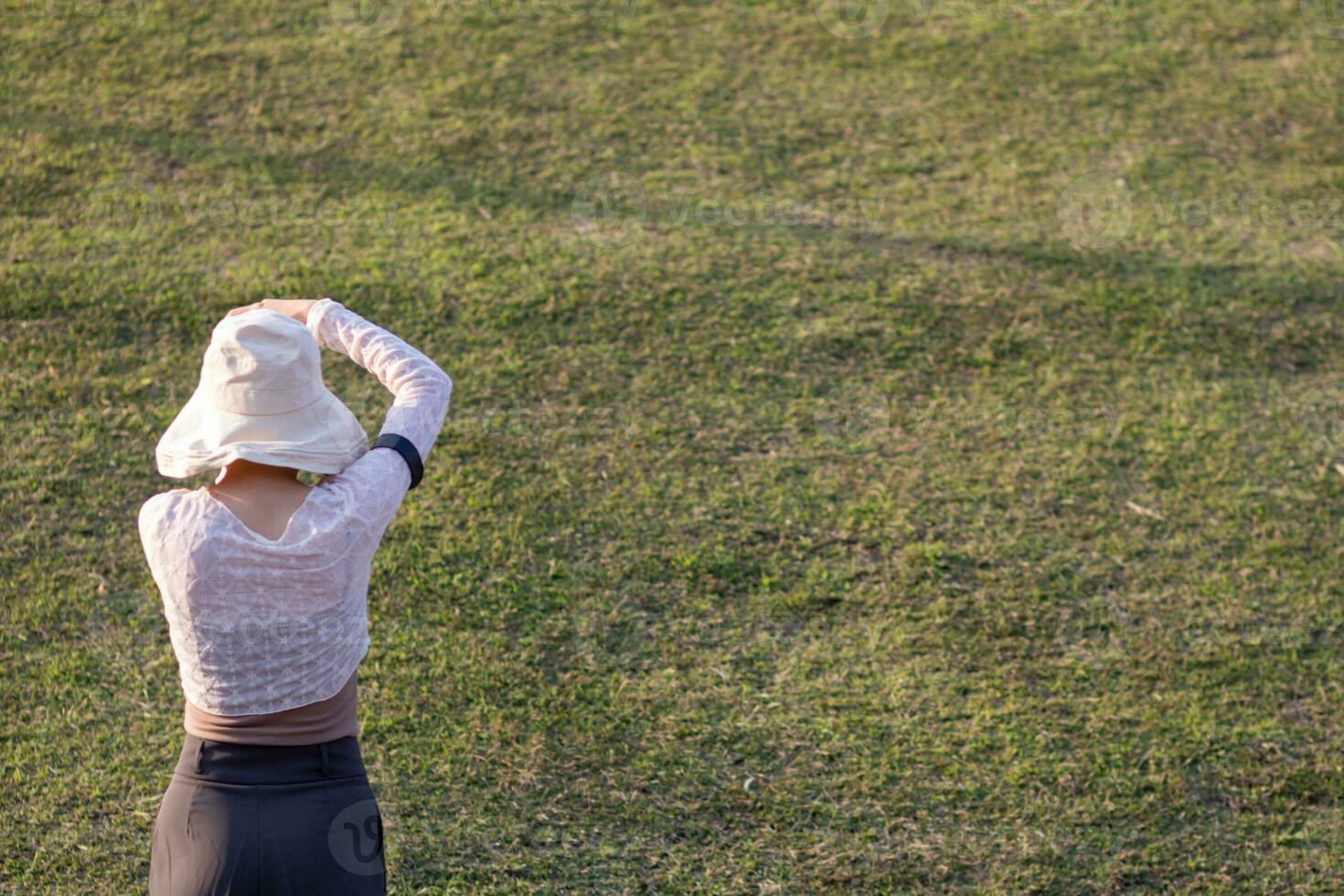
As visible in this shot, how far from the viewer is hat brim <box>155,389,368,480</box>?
2.38 m

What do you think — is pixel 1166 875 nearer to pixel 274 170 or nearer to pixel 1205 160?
pixel 1205 160

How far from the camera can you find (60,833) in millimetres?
3465

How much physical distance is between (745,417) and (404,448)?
2.70 meters

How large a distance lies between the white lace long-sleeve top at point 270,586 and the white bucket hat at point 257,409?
71 mm

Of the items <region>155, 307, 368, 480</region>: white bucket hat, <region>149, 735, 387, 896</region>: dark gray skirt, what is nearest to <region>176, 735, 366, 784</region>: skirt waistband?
<region>149, 735, 387, 896</region>: dark gray skirt

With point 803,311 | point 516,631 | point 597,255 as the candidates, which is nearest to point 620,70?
point 597,255

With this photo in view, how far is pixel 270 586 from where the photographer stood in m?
2.31

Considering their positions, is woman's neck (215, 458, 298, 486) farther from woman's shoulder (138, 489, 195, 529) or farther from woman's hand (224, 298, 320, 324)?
woman's hand (224, 298, 320, 324)

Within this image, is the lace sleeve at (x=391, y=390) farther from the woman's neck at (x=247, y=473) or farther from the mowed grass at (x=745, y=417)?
the mowed grass at (x=745, y=417)

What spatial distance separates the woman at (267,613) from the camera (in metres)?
2.31

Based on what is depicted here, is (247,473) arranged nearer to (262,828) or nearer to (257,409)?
(257,409)

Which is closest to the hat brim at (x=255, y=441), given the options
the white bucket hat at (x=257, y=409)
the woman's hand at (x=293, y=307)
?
the white bucket hat at (x=257, y=409)

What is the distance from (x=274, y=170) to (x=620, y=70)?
6.60 feet

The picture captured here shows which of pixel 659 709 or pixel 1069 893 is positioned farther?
pixel 659 709
